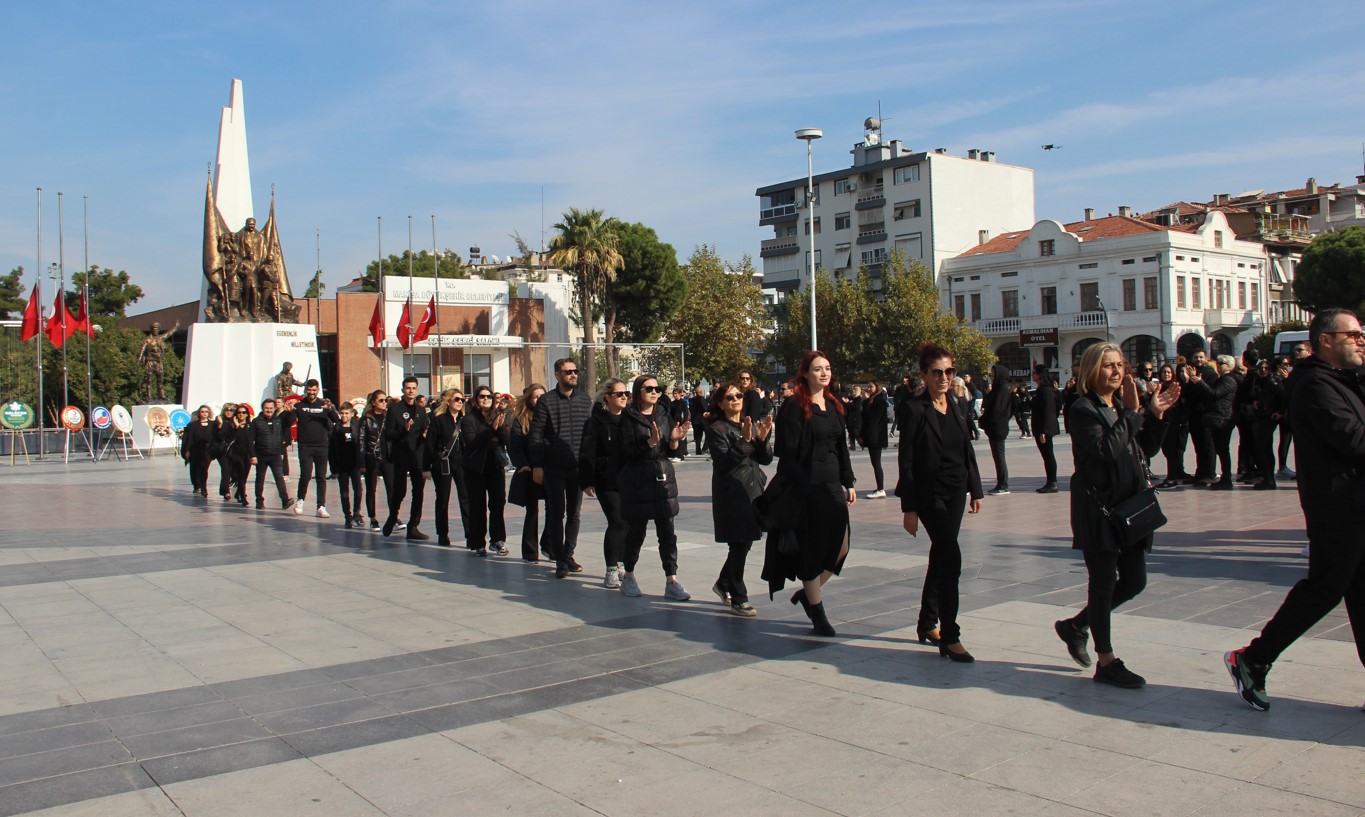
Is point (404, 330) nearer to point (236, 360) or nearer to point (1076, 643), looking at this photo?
point (236, 360)

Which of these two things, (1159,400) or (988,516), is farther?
(988,516)

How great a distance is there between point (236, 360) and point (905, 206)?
1816 inches

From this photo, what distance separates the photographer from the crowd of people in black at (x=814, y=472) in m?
4.64

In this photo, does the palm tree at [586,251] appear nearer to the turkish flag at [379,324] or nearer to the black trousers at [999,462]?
the turkish flag at [379,324]

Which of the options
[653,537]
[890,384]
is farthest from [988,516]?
[890,384]

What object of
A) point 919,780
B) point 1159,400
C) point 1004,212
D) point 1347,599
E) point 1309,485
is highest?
point 1004,212

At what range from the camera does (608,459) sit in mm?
8430

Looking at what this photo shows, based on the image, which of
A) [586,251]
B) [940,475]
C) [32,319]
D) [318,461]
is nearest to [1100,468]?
[940,475]

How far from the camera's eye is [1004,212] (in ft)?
235

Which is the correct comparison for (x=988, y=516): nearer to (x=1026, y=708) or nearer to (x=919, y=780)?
(x=1026, y=708)

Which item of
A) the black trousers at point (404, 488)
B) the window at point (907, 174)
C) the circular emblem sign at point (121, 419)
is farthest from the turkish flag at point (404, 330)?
the window at point (907, 174)

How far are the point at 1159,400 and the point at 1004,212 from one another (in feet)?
229

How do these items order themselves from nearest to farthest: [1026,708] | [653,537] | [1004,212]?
[1026,708] < [653,537] < [1004,212]

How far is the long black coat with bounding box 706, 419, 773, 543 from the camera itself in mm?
7246
